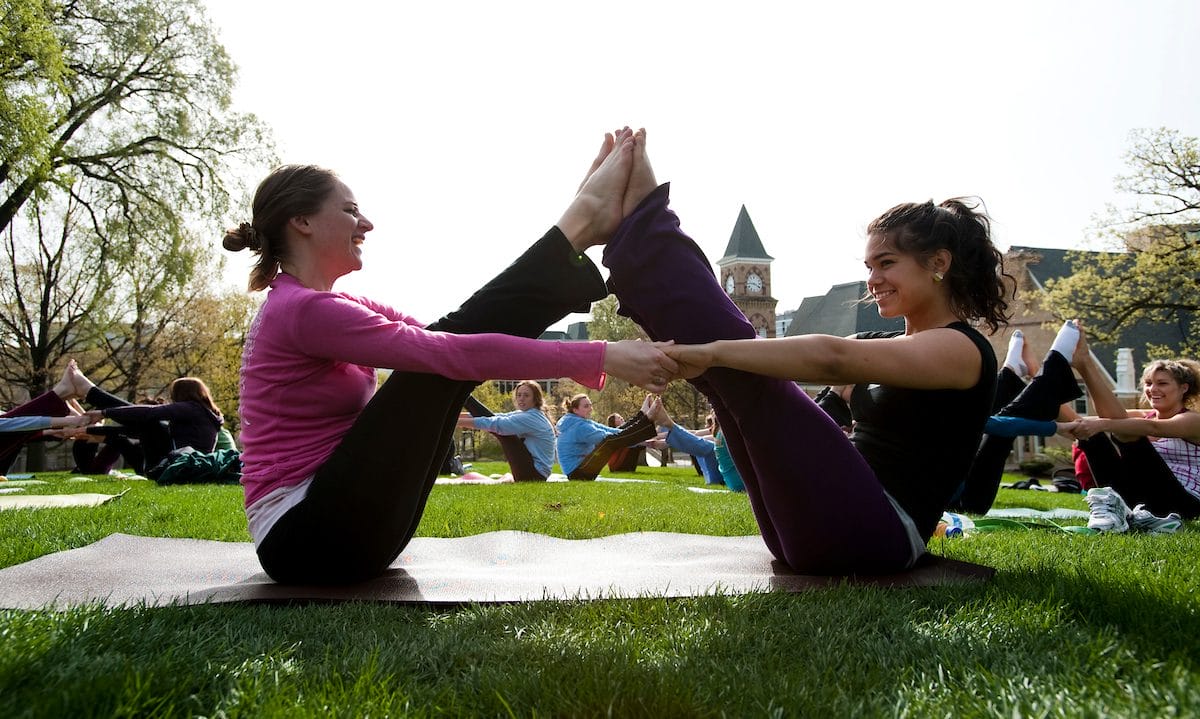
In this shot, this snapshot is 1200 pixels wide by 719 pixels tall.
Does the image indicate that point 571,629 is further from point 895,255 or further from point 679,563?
point 895,255

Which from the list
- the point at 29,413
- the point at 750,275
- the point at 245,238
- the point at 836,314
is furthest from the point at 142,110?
the point at 750,275

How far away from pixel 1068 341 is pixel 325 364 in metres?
4.89

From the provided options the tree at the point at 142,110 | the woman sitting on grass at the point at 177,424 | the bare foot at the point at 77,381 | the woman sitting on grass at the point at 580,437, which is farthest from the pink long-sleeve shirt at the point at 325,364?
the tree at the point at 142,110

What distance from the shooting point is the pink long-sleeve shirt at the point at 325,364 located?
102 inches

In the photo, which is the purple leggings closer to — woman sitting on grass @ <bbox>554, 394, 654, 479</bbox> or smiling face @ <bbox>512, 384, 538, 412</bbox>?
smiling face @ <bbox>512, 384, 538, 412</bbox>

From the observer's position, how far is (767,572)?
3135 millimetres

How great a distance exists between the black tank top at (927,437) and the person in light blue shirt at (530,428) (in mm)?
8383

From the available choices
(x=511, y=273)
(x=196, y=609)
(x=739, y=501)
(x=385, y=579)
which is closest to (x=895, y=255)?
(x=511, y=273)

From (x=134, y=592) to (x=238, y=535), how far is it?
187 cm

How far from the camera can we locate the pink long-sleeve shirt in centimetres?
260

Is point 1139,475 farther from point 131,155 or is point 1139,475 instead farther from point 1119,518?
point 131,155

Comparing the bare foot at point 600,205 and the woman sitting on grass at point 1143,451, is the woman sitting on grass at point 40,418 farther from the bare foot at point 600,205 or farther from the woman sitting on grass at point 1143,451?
the woman sitting on grass at point 1143,451

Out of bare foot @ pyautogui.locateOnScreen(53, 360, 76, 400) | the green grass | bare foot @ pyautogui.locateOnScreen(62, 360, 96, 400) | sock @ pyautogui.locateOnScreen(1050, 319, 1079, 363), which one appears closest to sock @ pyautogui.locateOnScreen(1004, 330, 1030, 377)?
sock @ pyautogui.locateOnScreen(1050, 319, 1079, 363)

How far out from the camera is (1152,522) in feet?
16.7
